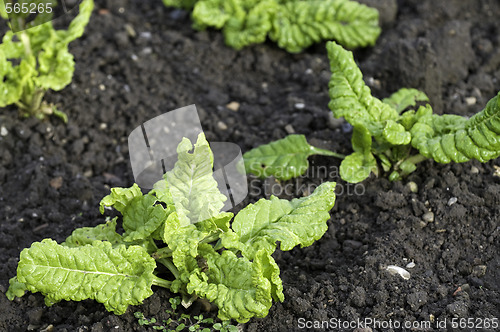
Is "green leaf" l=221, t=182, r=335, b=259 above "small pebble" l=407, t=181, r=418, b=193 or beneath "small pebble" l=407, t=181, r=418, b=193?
above

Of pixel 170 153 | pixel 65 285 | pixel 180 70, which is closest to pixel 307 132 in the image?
pixel 170 153

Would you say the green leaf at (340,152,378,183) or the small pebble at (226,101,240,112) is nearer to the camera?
the green leaf at (340,152,378,183)

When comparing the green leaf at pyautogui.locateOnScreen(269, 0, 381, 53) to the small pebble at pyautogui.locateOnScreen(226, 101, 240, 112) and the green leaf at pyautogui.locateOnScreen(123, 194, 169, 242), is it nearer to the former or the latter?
the small pebble at pyautogui.locateOnScreen(226, 101, 240, 112)

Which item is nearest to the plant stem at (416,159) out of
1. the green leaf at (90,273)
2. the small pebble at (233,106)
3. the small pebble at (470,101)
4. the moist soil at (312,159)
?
the moist soil at (312,159)

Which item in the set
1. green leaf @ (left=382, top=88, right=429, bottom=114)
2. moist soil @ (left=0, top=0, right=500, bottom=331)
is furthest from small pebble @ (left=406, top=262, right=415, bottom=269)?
green leaf @ (left=382, top=88, right=429, bottom=114)

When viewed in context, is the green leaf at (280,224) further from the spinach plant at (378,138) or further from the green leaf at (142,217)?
the spinach plant at (378,138)

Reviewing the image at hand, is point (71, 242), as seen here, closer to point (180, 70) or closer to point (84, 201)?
point (84, 201)

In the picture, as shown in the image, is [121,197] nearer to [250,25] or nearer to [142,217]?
[142,217]
